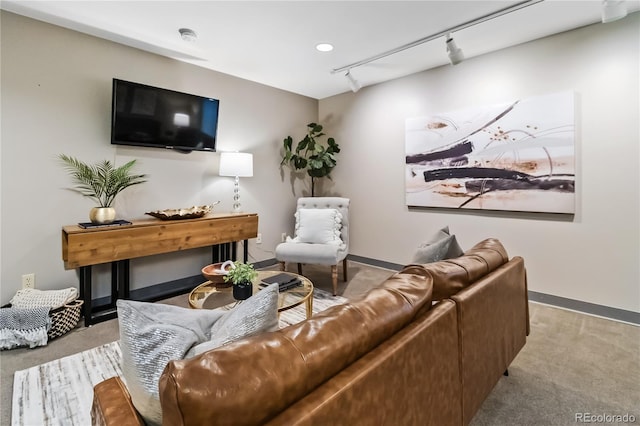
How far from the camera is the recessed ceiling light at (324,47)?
10.0 ft

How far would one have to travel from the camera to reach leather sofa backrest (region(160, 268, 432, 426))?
1.90ft

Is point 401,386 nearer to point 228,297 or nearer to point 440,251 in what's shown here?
point 440,251

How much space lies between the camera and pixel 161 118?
3139 millimetres

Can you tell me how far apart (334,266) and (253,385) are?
8.92 ft

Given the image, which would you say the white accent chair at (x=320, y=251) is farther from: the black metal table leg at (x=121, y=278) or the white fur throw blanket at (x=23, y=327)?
the white fur throw blanket at (x=23, y=327)

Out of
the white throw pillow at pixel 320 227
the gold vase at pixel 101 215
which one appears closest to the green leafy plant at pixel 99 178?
the gold vase at pixel 101 215

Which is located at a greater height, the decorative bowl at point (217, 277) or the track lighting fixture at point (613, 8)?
the track lighting fixture at point (613, 8)

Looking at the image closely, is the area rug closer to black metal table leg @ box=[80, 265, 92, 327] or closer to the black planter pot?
black metal table leg @ box=[80, 265, 92, 327]

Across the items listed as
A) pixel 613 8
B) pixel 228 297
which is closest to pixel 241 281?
pixel 228 297

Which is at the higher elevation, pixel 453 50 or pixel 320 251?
pixel 453 50

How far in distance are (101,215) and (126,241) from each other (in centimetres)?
30

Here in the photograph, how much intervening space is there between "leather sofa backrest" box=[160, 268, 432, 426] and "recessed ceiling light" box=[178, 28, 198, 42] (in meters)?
2.87

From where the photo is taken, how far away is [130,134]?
2.98 metres

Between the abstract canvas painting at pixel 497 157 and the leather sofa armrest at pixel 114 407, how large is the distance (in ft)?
11.1
